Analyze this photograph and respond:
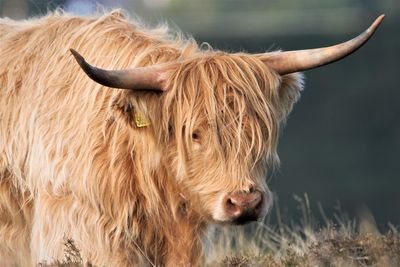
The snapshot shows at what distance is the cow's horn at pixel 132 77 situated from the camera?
634cm

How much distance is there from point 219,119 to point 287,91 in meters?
0.65

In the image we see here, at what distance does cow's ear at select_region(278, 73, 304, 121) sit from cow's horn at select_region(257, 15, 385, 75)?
106mm

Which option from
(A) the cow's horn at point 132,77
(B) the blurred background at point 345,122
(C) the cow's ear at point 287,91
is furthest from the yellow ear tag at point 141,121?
(B) the blurred background at point 345,122

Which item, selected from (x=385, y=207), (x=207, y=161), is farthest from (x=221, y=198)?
(x=385, y=207)

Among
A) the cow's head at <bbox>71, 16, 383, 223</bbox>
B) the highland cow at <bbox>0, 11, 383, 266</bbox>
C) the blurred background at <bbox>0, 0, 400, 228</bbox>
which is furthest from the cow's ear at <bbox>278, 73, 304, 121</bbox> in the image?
the blurred background at <bbox>0, 0, 400, 228</bbox>

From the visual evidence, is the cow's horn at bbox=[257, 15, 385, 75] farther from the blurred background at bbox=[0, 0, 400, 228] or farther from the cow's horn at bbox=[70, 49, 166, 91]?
the blurred background at bbox=[0, 0, 400, 228]

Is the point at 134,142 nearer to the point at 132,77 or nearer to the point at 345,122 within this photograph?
the point at 132,77

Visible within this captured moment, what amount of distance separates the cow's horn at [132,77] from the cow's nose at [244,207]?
2.46ft

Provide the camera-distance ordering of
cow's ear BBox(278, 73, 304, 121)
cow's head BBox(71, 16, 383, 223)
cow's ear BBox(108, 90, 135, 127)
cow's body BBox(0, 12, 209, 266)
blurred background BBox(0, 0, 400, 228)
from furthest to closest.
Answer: blurred background BBox(0, 0, 400, 228)
cow's ear BBox(278, 73, 304, 121)
cow's body BBox(0, 12, 209, 266)
cow's ear BBox(108, 90, 135, 127)
cow's head BBox(71, 16, 383, 223)

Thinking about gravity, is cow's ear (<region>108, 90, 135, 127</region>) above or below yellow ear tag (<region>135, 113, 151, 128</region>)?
above

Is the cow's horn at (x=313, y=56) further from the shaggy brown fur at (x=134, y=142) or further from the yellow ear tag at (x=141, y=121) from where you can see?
the yellow ear tag at (x=141, y=121)

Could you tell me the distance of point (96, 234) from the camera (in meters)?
6.84

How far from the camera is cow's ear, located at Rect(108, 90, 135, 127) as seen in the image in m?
6.69

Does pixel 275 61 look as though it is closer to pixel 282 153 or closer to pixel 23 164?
pixel 23 164
